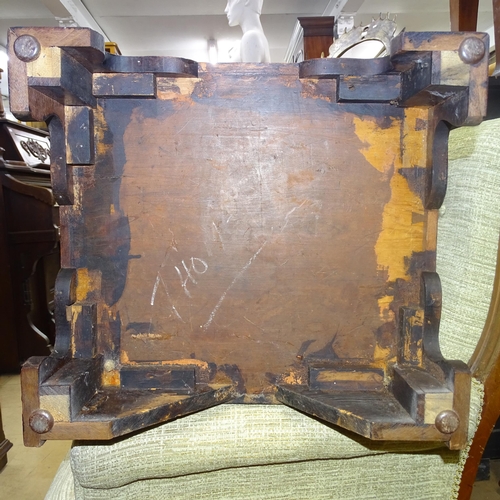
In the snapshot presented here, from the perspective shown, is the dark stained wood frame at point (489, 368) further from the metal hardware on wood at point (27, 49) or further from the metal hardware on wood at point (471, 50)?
the metal hardware on wood at point (27, 49)

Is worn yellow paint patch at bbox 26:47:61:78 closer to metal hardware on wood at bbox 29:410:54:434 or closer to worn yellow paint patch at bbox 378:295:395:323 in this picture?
metal hardware on wood at bbox 29:410:54:434

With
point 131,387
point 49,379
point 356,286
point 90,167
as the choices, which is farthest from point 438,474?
point 90,167

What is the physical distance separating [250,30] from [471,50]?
17.5 inches

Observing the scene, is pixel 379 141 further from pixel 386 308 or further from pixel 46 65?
pixel 46 65

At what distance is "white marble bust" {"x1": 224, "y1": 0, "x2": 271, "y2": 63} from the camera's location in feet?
2.55

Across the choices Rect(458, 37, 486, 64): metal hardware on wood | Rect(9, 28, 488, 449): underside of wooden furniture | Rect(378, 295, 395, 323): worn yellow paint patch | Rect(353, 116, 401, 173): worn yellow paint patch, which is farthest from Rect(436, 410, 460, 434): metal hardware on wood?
Rect(458, 37, 486, 64): metal hardware on wood

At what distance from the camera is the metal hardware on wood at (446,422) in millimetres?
533

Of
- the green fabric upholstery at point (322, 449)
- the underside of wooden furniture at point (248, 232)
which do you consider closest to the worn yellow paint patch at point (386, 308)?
the underside of wooden furniture at point (248, 232)

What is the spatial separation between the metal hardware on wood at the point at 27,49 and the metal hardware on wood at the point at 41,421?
48cm

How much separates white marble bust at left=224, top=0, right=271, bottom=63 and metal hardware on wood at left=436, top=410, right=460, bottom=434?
0.69 meters

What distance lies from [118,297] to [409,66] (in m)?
0.59

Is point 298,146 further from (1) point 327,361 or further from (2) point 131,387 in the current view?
Answer: (2) point 131,387

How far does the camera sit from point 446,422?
53cm

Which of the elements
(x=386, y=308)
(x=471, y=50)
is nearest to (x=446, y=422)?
(x=386, y=308)
